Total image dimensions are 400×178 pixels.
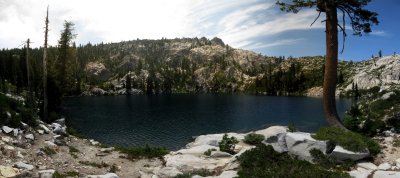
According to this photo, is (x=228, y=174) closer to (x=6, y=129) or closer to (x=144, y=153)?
(x=144, y=153)

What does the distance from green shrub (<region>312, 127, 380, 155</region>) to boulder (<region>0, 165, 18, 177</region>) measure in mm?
16374

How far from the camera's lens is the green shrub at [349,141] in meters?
19.6

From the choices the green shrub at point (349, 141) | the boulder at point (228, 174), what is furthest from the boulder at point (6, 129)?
the green shrub at point (349, 141)

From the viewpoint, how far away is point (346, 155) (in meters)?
19.3

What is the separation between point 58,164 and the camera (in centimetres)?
2084

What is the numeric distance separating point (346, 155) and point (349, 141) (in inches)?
43.2

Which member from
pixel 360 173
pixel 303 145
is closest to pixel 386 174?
pixel 360 173

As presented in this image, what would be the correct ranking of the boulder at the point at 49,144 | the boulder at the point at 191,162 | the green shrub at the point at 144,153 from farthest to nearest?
the green shrub at the point at 144,153 < the boulder at the point at 49,144 < the boulder at the point at 191,162

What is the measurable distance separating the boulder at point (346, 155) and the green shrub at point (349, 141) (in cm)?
27

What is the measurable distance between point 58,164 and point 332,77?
1936 centimetres

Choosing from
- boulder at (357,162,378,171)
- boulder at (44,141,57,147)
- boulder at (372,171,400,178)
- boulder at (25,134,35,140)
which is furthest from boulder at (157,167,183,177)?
boulder at (372,171,400,178)

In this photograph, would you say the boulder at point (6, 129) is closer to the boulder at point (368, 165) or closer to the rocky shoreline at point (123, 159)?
the rocky shoreline at point (123, 159)

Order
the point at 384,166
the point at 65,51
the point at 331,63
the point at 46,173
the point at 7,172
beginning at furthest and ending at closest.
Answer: the point at 65,51 < the point at 331,63 < the point at 384,166 < the point at 46,173 < the point at 7,172

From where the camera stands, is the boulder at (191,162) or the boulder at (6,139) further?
the boulder at (191,162)
